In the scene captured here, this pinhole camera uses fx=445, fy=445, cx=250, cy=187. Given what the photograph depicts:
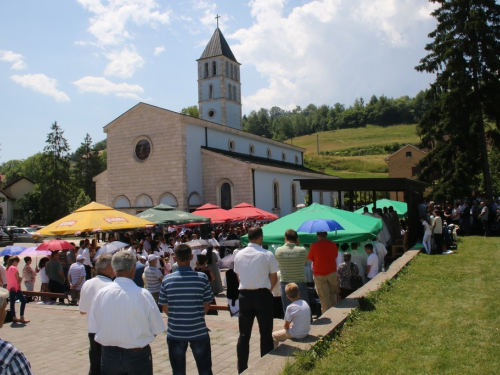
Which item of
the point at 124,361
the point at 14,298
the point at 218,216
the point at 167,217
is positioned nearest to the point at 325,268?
the point at 124,361

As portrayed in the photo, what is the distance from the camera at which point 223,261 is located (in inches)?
483

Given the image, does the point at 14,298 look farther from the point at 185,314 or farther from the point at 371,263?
the point at 371,263

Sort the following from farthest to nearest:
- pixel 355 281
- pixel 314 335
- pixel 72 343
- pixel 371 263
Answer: pixel 371 263
pixel 355 281
pixel 72 343
pixel 314 335

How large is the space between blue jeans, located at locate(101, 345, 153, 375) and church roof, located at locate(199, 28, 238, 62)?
4955 centimetres

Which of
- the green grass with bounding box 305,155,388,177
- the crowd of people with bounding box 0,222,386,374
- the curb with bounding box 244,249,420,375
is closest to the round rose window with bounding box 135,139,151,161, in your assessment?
the crowd of people with bounding box 0,222,386,374

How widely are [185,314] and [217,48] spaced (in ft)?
164

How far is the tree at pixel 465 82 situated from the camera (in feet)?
75.8

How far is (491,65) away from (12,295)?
23798 mm

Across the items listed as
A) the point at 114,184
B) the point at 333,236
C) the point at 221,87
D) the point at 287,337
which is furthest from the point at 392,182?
the point at 221,87

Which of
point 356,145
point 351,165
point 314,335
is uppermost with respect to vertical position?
point 356,145

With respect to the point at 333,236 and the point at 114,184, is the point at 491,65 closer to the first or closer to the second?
the point at 333,236

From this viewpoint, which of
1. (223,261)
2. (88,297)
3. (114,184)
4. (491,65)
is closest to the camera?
(88,297)

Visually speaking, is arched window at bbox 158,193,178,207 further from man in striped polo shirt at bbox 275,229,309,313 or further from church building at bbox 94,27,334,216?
man in striped polo shirt at bbox 275,229,309,313

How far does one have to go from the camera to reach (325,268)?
822 cm
